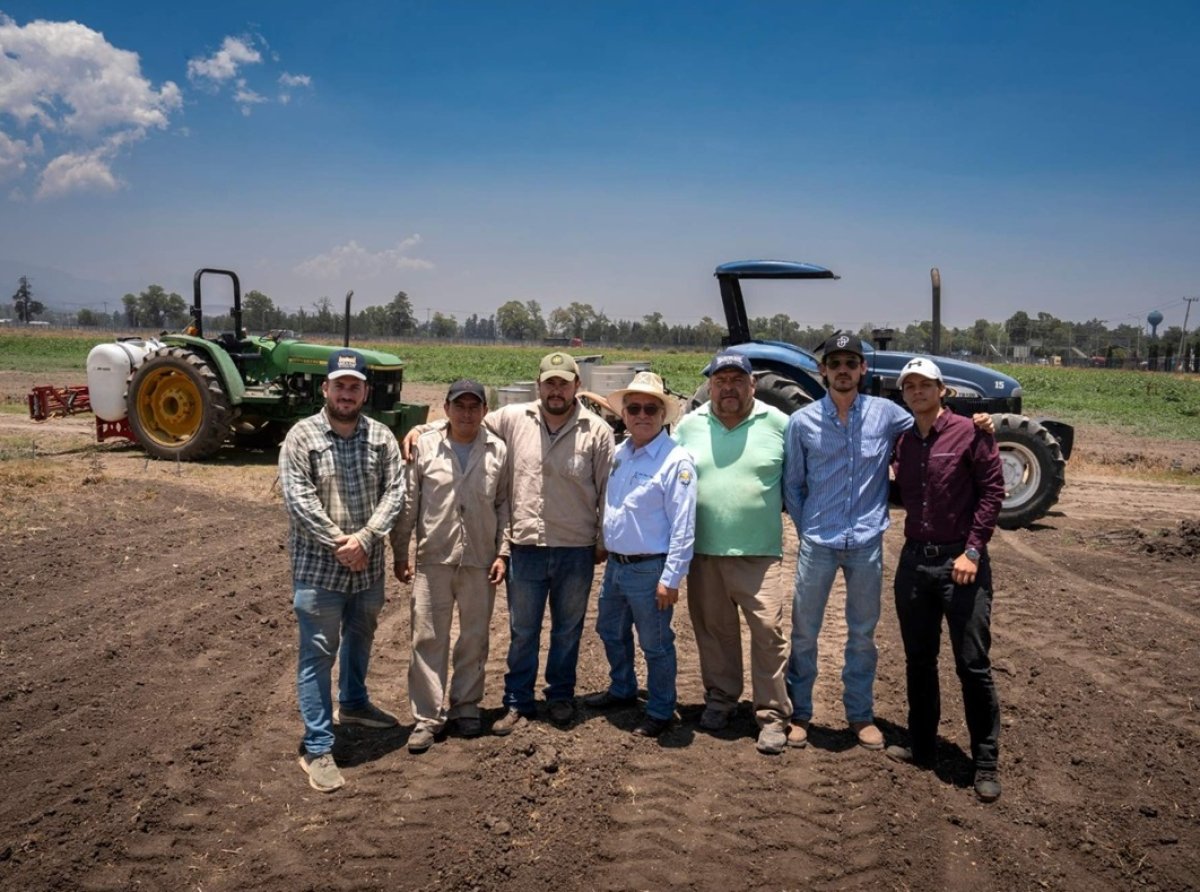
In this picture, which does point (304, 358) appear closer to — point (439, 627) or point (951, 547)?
point (439, 627)

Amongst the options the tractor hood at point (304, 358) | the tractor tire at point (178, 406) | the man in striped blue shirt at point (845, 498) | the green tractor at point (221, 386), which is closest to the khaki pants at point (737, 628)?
the man in striped blue shirt at point (845, 498)

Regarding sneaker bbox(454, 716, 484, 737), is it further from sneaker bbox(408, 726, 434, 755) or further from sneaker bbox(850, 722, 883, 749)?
sneaker bbox(850, 722, 883, 749)

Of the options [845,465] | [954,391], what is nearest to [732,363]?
[845,465]

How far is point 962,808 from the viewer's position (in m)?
3.57

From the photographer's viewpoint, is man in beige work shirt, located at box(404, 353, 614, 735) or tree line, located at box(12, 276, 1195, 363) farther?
tree line, located at box(12, 276, 1195, 363)

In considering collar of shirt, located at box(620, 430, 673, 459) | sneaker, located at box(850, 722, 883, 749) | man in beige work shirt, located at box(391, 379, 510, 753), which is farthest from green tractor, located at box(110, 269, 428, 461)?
sneaker, located at box(850, 722, 883, 749)

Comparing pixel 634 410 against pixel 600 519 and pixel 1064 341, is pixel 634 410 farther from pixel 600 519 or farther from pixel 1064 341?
pixel 1064 341

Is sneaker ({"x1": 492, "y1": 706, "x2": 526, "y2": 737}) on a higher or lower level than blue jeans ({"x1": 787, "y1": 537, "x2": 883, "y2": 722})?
lower

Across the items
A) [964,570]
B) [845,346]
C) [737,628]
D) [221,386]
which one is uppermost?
[845,346]

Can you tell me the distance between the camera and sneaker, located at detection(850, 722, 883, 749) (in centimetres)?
399

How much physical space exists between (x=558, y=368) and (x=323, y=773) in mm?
2008

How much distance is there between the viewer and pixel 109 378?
11578 mm

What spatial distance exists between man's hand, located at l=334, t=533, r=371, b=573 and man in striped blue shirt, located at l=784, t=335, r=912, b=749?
1912 millimetres

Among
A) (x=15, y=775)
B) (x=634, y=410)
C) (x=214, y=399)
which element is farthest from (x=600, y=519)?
(x=214, y=399)
